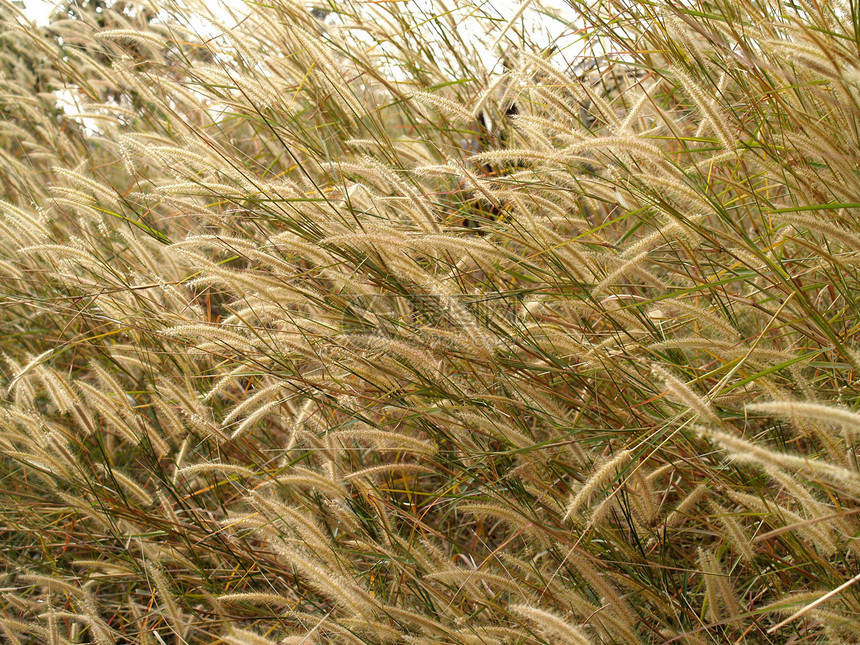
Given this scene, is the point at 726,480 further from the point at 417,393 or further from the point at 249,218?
the point at 249,218

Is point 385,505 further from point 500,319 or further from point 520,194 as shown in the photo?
point 520,194

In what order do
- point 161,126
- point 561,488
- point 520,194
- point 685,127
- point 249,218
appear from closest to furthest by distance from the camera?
point 520,194 < point 561,488 < point 249,218 < point 685,127 < point 161,126

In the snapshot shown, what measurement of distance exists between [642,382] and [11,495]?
6.70ft

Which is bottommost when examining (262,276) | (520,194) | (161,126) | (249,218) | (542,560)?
(542,560)

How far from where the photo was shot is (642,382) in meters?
1.42

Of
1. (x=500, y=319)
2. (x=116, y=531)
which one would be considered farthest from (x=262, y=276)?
(x=116, y=531)

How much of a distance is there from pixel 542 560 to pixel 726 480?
0.60 meters

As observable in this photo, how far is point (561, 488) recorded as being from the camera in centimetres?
169

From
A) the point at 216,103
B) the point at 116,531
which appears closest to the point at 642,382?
the point at 116,531

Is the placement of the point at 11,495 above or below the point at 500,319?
above

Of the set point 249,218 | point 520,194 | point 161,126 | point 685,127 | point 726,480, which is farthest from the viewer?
point 161,126

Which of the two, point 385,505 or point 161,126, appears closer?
point 385,505

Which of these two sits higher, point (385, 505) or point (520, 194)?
point (520, 194)

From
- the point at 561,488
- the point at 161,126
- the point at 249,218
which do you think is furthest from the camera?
the point at 161,126
